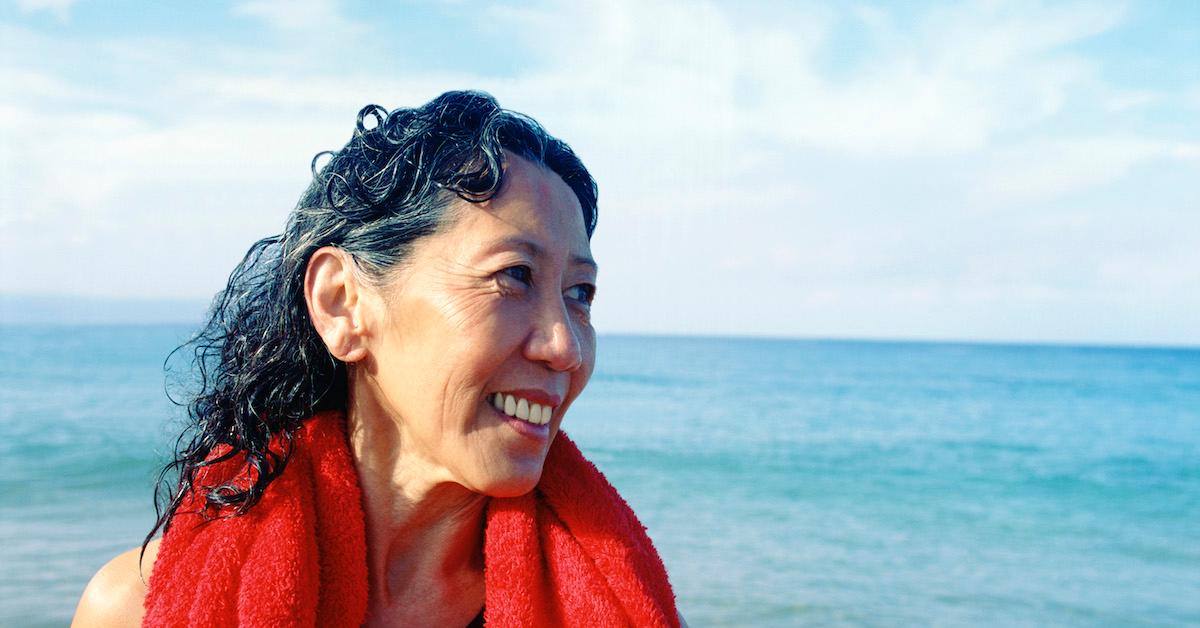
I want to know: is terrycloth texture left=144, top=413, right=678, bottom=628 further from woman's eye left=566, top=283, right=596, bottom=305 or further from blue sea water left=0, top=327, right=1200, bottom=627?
blue sea water left=0, top=327, right=1200, bottom=627

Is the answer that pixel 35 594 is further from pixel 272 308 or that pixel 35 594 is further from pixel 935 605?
pixel 935 605

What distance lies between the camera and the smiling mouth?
1.74m

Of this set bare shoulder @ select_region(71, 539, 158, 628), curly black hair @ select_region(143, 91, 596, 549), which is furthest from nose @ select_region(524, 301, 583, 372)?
bare shoulder @ select_region(71, 539, 158, 628)

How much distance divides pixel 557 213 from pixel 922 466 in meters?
16.0

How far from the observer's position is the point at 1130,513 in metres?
13.2

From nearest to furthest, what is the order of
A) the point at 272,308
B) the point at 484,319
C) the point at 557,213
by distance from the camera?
the point at 484,319
the point at 557,213
the point at 272,308

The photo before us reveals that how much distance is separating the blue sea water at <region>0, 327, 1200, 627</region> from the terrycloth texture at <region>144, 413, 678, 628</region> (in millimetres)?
620

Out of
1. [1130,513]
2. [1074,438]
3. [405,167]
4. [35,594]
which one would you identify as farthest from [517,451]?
[1074,438]

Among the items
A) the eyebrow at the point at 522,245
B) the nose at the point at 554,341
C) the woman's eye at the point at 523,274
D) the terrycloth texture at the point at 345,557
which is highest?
the eyebrow at the point at 522,245

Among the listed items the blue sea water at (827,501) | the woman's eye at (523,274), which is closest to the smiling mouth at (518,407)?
the woman's eye at (523,274)

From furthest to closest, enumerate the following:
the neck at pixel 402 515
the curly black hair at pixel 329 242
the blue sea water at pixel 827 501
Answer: the blue sea water at pixel 827 501, the neck at pixel 402 515, the curly black hair at pixel 329 242

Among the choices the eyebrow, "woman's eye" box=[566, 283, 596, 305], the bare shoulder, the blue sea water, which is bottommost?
the blue sea water

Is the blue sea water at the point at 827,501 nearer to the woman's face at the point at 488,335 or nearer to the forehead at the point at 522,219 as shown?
the woman's face at the point at 488,335

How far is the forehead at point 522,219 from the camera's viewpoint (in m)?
1.76
